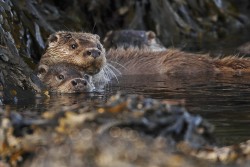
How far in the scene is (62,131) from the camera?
2.75m

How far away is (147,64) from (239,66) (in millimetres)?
962

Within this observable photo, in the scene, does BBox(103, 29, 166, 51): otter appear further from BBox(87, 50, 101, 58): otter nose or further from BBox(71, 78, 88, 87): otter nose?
BBox(71, 78, 88, 87): otter nose

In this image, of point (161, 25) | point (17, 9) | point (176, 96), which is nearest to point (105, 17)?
point (161, 25)

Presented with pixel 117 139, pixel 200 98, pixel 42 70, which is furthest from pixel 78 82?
pixel 117 139

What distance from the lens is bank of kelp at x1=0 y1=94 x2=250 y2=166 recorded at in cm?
244

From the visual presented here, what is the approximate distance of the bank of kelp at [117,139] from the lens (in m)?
2.44

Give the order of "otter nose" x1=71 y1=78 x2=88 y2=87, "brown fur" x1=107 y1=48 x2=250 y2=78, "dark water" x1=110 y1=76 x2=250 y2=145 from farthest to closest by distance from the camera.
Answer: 1. "brown fur" x1=107 y1=48 x2=250 y2=78
2. "otter nose" x1=71 y1=78 x2=88 y2=87
3. "dark water" x1=110 y1=76 x2=250 y2=145

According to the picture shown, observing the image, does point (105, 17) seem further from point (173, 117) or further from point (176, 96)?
point (173, 117)

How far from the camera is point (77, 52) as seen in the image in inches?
259

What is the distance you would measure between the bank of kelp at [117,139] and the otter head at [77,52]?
11.3 feet

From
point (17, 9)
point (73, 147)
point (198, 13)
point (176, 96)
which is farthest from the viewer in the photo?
point (198, 13)

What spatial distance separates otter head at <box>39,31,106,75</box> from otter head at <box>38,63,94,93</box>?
0.33 feet

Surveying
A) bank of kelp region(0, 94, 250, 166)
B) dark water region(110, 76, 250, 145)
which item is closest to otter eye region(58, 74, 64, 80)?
dark water region(110, 76, 250, 145)

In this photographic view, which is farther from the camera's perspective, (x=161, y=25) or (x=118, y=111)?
(x=161, y=25)
